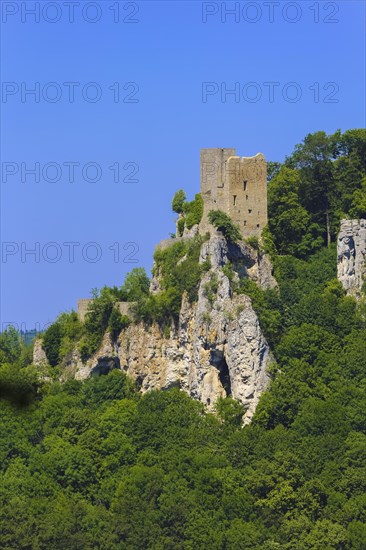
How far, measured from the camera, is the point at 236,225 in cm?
8844

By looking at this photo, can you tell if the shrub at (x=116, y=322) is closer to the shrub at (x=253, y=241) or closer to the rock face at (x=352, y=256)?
the shrub at (x=253, y=241)

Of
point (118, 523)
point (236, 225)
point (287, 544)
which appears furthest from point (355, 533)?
point (236, 225)

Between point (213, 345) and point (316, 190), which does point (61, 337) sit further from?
point (316, 190)

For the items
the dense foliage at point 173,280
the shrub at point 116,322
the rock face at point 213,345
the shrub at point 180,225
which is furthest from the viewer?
the shrub at point 180,225

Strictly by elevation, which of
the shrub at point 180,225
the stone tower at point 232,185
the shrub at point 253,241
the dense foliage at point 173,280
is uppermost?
the stone tower at point 232,185

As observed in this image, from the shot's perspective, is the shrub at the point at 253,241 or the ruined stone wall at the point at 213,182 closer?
the ruined stone wall at the point at 213,182

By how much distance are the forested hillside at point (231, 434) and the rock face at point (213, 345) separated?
0.54 metres

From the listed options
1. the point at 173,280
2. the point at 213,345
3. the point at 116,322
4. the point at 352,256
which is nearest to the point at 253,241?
the point at 173,280

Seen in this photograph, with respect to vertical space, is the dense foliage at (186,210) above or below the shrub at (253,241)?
above

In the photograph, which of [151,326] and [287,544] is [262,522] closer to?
[287,544]

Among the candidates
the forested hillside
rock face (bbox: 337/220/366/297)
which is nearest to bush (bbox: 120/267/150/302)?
the forested hillside

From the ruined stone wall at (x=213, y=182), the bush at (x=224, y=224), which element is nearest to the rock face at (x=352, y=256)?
the bush at (x=224, y=224)

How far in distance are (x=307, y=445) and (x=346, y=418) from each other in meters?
1.85

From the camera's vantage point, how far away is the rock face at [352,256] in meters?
89.2
